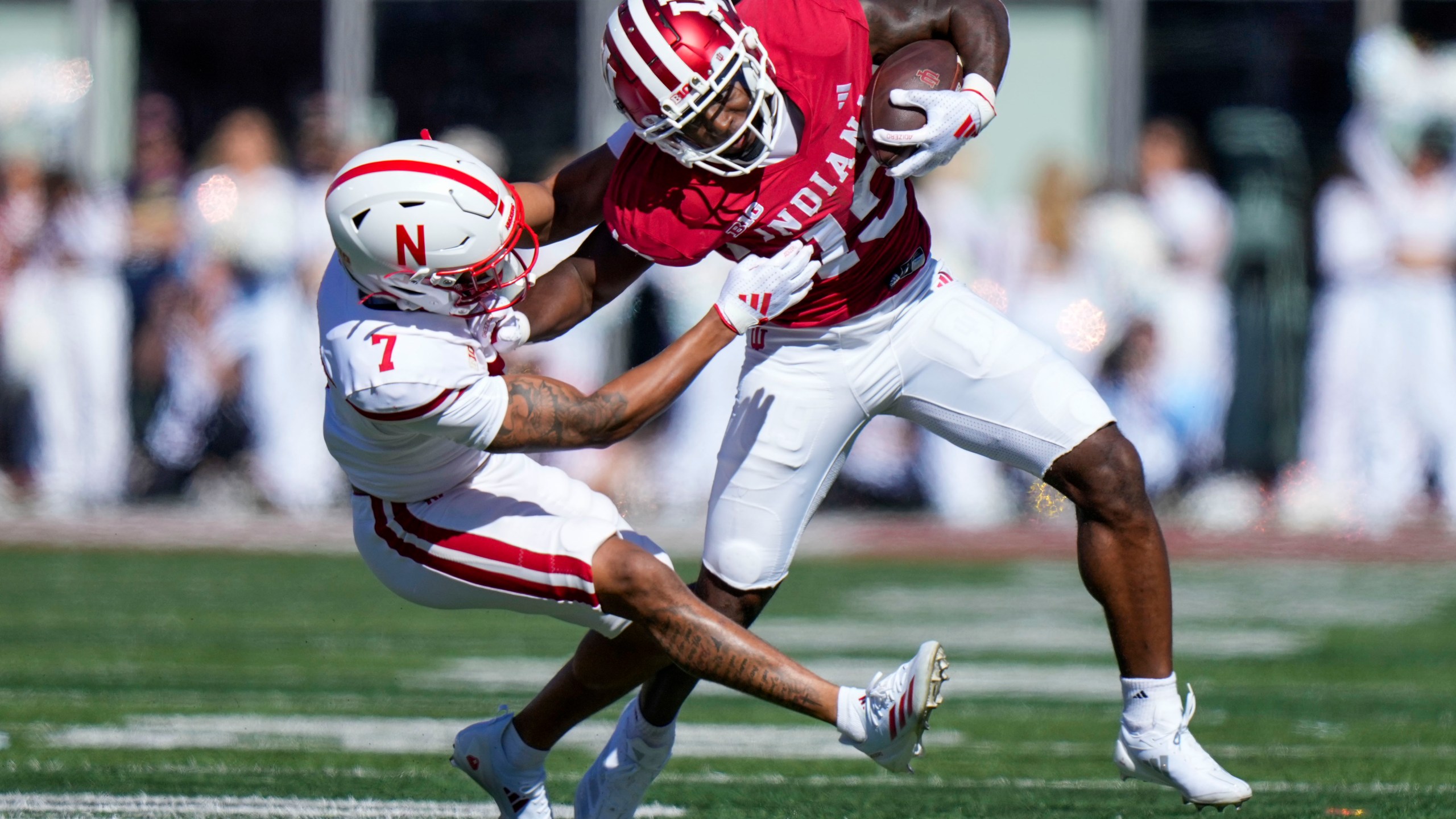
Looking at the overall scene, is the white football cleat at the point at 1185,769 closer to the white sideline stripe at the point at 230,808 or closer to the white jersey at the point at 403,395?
the white sideline stripe at the point at 230,808

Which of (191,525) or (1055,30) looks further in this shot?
(1055,30)

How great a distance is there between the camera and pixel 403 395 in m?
3.52

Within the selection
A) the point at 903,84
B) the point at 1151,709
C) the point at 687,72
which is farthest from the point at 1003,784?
the point at 687,72

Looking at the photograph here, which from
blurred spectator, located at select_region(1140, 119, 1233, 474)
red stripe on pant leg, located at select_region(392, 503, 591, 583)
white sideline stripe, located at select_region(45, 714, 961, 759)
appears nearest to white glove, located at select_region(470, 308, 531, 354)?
red stripe on pant leg, located at select_region(392, 503, 591, 583)

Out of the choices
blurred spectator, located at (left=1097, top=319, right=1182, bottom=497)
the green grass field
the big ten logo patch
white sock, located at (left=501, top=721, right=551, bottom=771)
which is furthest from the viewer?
blurred spectator, located at (left=1097, top=319, right=1182, bottom=497)

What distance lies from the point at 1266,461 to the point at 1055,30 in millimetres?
3050

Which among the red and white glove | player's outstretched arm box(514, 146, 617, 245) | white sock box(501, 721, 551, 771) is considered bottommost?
white sock box(501, 721, 551, 771)

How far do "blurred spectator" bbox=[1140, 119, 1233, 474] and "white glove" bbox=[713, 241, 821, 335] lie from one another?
588 centimetres

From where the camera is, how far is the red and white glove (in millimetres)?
3738

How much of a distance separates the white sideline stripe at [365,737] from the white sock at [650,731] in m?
0.66

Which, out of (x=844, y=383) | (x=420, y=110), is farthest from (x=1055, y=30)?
(x=844, y=383)

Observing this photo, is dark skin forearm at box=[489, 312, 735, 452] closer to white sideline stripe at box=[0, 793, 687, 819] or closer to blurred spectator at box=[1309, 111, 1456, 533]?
white sideline stripe at box=[0, 793, 687, 819]

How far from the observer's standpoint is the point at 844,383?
400cm

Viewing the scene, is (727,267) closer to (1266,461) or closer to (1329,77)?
(1266,461)
